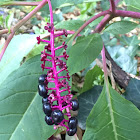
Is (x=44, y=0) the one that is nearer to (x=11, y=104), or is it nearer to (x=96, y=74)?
(x=11, y=104)

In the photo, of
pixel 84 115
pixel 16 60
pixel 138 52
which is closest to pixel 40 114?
pixel 16 60

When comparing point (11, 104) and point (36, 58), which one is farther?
point (36, 58)

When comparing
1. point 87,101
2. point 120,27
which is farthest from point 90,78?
point 120,27

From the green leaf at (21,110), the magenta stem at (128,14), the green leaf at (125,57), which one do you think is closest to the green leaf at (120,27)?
the magenta stem at (128,14)

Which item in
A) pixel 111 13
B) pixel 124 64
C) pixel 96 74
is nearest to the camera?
pixel 111 13

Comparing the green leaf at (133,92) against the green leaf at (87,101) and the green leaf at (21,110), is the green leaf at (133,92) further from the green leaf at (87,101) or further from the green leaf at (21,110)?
the green leaf at (21,110)
